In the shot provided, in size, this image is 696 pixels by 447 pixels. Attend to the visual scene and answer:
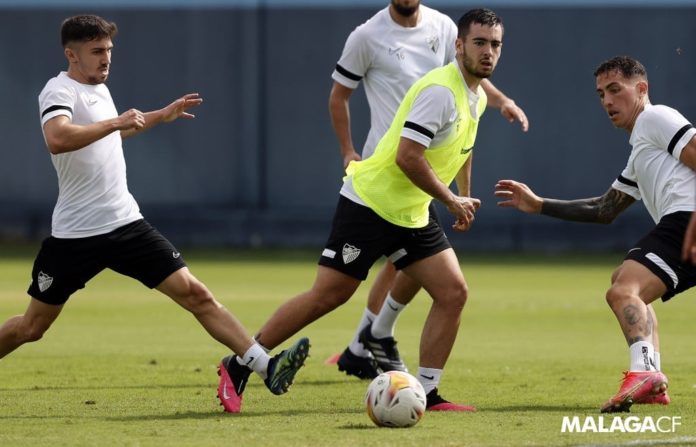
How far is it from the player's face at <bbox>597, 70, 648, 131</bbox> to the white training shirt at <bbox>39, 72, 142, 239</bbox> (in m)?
3.11

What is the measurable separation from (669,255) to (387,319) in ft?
8.86

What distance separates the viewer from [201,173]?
27359mm

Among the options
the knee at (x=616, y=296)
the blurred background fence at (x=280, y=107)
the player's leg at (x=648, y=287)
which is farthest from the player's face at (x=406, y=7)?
the blurred background fence at (x=280, y=107)

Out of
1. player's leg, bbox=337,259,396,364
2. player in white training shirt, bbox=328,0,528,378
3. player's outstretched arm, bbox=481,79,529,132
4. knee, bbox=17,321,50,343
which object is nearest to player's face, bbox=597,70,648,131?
player's outstretched arm, bbox=481,79,529,132

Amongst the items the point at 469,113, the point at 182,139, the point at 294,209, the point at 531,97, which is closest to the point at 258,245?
the point at 294,209

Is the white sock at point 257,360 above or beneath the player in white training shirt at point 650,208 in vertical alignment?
beneath

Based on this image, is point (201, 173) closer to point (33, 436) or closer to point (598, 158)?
point (598, 158)

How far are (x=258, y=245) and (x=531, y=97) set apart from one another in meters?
5.88

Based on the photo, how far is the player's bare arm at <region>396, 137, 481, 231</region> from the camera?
28.3ft

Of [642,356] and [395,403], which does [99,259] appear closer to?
[395,403]

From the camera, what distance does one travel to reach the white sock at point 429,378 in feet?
29.4

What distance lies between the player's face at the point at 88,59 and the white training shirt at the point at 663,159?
3.44 meters

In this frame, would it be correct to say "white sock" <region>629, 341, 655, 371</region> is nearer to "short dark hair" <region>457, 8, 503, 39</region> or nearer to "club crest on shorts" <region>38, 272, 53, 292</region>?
"short dark hair" <region>457, 8, 503, 39</region>

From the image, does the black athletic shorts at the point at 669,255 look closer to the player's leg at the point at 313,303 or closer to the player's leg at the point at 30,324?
the player's leg at the point at 313,303
